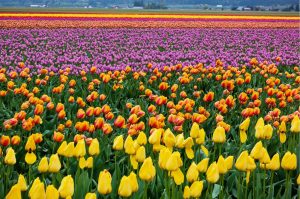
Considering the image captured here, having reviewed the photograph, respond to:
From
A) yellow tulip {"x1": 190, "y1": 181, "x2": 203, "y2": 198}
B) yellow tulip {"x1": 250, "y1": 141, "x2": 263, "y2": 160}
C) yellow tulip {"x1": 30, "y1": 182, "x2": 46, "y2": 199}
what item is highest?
yellow tulip {"x1": 30, "y1": 182, "x2": 46, "y2": 199}

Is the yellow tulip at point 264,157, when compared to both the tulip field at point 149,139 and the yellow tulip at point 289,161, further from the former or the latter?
the yellow tulip at point 289,161

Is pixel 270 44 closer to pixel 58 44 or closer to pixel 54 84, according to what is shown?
pixel 58 44

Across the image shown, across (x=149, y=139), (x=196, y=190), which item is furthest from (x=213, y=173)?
(x=149, y=139)

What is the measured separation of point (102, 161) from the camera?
410 centimetres

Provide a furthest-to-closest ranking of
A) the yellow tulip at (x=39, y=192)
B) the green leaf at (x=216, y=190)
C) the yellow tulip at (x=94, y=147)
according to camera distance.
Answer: the green leaf at (x=216, y=190) → the yellow tulip at (x=94, y=147) → the yellow tulip at (x=39, y=192)

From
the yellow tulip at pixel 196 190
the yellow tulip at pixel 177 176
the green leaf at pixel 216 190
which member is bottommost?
the green leaf at pixel 216 190

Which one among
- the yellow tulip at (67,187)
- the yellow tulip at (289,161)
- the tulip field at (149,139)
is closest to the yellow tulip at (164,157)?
the tulip field at (149,139)

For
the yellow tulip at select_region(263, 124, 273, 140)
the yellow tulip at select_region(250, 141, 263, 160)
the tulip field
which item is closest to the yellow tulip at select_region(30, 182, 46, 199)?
the tulip field

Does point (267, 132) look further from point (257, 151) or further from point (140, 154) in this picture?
point (140, 154)

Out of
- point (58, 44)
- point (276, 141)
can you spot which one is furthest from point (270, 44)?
point (276, 141)

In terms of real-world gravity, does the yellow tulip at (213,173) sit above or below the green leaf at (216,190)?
above

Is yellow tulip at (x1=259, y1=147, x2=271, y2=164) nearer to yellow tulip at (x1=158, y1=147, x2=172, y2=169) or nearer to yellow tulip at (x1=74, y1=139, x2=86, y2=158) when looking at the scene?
yellow tulip at (x1=158, y1=147, x2=172, y2=169)

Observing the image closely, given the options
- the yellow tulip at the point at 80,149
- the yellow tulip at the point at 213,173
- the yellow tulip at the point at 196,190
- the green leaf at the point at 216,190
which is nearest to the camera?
the yellow tulip at the point at 196,190

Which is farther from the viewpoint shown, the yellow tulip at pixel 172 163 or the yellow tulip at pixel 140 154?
the yellow tulip at pixel 140 154
